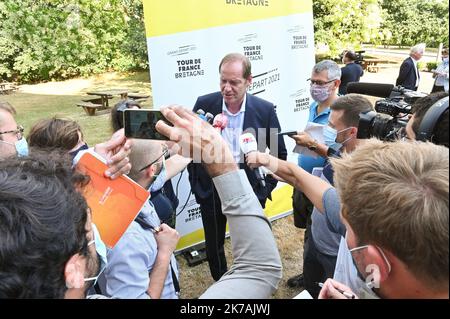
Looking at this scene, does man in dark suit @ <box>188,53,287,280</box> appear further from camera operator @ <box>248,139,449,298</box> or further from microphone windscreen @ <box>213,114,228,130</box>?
camera operator @ <box>248,139,449,298</box>

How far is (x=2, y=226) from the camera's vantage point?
908 mm

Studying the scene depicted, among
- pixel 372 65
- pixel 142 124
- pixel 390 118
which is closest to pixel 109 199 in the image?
pixel 142 124

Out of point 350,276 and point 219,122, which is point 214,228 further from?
point 350,276

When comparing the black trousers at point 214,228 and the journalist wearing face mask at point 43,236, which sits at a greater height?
the journalist wearing face mask at point 43,236

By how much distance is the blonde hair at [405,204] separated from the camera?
791 mm

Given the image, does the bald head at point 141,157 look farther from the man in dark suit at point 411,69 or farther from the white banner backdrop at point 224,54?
the man in dark suit at point 411,69

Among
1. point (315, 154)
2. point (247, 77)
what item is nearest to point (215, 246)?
point (315, 154)

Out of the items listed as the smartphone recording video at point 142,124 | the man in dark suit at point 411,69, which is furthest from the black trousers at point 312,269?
the man in dark suit at point 411,69

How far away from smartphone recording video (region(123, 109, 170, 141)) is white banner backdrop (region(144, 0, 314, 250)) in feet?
4.50

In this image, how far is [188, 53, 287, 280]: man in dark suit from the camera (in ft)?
9.87

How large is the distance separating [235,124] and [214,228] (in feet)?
3.13

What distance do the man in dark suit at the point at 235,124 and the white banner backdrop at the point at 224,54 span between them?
24cm

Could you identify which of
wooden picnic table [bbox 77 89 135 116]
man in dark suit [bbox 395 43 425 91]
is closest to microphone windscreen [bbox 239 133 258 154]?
man in dark suit [bbox 395 43 425 91]
